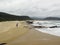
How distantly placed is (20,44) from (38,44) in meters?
1.39

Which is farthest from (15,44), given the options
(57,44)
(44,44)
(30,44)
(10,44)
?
(57,44)

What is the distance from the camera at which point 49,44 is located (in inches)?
429

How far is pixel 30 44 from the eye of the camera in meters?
10.8

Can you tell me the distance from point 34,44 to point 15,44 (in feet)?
4.75

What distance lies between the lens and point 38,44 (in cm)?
1091

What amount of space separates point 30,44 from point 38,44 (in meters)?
0.64

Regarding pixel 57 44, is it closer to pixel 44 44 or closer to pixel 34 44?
pixel 44 44

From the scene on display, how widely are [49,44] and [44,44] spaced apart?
15.2 inches

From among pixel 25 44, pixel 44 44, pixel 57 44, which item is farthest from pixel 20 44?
pixel 57 44

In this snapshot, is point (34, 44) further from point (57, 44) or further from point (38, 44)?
point (57, 44)

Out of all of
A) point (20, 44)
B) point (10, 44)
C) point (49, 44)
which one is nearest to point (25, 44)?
point (20, 44)

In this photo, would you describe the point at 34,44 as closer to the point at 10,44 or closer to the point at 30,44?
the point at 30,44

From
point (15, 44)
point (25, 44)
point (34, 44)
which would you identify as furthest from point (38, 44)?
point (15, 44)

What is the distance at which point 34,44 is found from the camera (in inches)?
425
